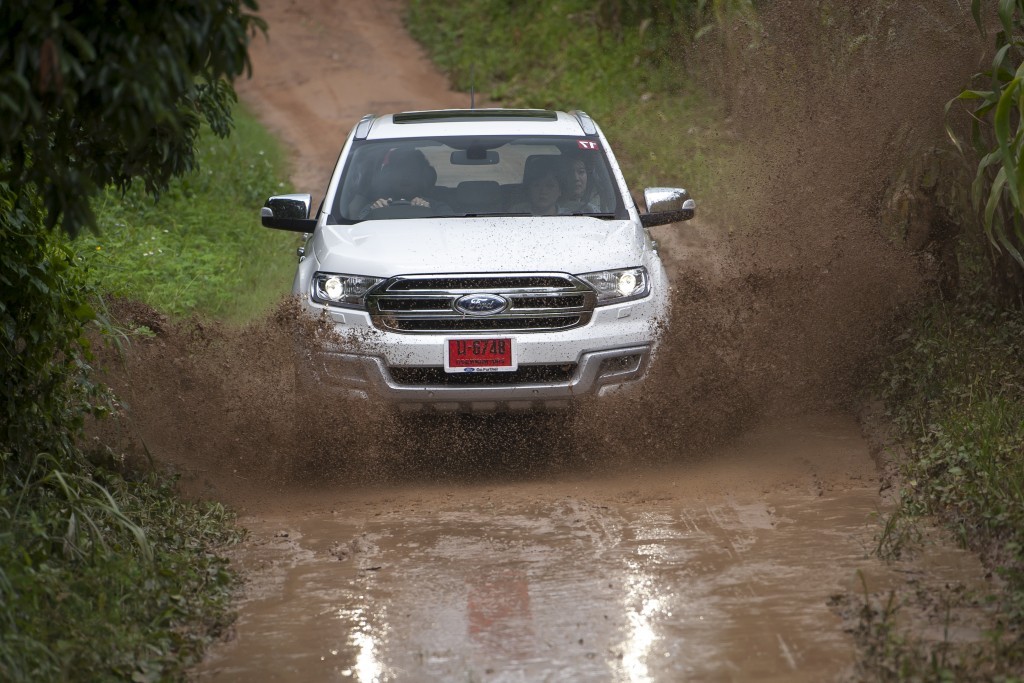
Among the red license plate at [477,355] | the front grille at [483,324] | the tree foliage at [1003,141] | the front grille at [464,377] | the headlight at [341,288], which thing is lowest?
the front grille at [464,377]

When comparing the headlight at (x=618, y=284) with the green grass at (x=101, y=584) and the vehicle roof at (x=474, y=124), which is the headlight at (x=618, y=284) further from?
the green grass at (x=101, y=584)

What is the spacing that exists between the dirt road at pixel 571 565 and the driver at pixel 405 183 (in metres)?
1.48

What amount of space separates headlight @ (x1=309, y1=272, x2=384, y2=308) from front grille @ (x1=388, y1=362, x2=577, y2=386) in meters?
0.41

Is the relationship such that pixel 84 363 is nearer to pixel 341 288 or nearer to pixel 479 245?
pixel 341 288

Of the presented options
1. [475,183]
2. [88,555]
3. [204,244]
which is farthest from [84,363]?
[204,244]

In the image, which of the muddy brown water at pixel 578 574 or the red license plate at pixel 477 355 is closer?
the muddy brown water at pixel 578 574

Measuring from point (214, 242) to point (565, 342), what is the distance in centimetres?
752

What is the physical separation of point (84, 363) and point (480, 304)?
6.23 ft

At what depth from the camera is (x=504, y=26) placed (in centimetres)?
2234

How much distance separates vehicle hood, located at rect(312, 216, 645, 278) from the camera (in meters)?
6.71

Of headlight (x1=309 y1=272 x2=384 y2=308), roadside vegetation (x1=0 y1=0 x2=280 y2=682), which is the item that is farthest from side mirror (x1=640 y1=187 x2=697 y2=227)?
roadside vegetation (x1=0 y1=0 x2=280 y2=682)

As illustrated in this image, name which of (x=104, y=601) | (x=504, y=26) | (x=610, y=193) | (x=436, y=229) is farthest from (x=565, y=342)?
(x=504, y=26)

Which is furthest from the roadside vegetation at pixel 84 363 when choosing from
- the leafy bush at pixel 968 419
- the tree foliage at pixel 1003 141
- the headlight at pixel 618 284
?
the tree foliage at pixel 1003 141

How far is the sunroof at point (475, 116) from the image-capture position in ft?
28.0
